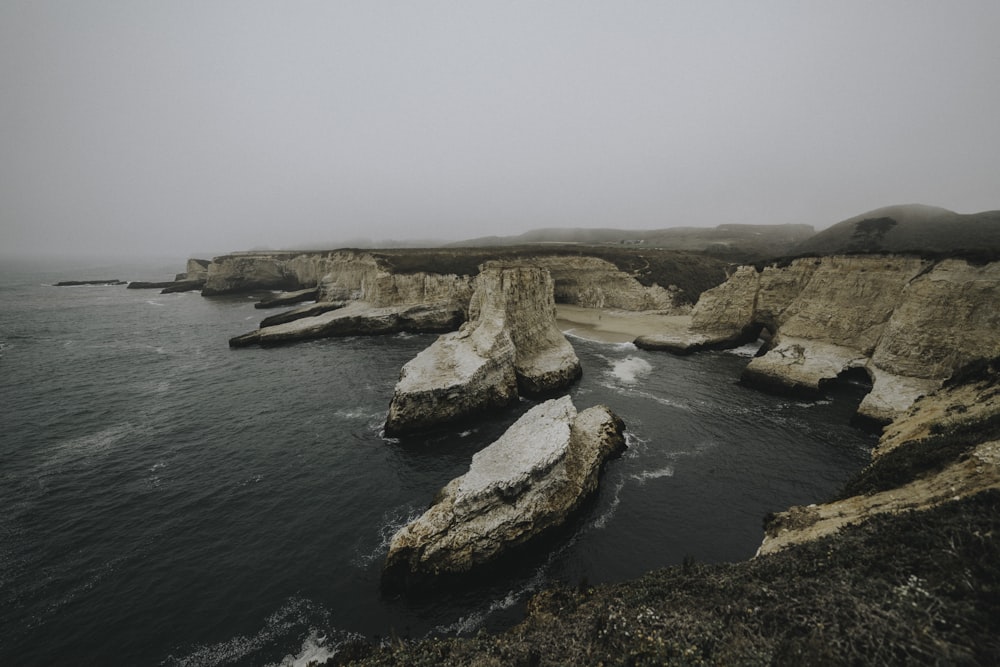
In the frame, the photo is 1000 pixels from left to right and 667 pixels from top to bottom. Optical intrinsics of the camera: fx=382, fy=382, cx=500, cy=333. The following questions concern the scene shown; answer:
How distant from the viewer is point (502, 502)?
53.2ft

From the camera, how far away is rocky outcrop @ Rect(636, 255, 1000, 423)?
26125mm

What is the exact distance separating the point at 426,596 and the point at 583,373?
25.5m

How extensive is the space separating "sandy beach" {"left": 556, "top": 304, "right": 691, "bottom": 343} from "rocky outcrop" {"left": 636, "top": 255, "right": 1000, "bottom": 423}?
563 centimetres

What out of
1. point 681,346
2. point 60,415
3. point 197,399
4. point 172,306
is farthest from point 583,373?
point 172,306

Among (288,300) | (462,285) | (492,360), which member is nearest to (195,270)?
(288,300)

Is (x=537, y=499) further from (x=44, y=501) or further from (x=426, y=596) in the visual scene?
(x=44, y=501)

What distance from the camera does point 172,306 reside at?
7712 centimetres

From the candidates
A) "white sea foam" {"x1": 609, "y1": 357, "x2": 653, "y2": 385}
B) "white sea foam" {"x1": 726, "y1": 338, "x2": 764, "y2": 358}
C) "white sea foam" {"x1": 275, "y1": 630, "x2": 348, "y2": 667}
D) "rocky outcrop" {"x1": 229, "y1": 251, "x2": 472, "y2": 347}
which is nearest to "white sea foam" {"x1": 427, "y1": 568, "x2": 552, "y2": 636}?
"white sea foam" {"x1": 275, "y1": 630, "x2": 348, "y2": 667}

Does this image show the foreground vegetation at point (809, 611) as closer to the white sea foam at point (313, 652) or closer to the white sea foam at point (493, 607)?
the white sea foam at point (313, 652)

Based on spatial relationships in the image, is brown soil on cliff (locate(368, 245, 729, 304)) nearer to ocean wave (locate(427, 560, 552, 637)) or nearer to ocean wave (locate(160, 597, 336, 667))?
ocean wave (locate(427, 560, 552, 637))

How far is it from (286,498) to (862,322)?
46.1 meters

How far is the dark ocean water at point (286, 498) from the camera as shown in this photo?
13.3m

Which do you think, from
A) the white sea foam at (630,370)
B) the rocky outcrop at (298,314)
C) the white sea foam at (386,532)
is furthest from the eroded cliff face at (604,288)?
the white sea foam at (386,532)

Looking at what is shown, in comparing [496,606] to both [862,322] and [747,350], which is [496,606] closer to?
[862,322]
